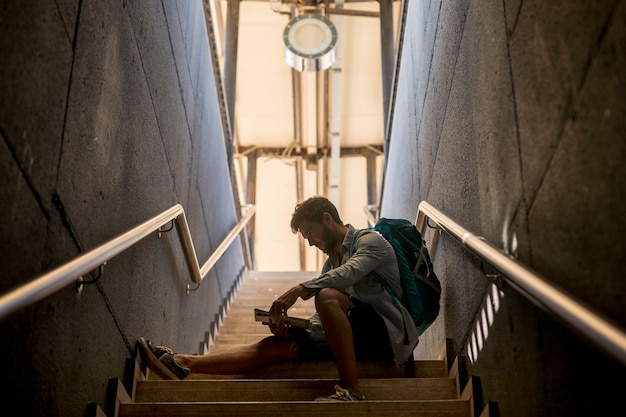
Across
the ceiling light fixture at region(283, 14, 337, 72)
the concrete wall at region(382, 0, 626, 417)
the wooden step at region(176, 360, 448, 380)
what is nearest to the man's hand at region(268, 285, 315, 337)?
the wooden step at region(176, 360, 448, 380)

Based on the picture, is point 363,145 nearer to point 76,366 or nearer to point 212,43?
point 212,43

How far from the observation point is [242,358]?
11.0ft

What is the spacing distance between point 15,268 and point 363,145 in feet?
34.4

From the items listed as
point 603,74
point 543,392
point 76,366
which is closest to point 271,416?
point 76,366

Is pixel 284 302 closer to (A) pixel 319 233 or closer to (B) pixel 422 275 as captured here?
(A) pixel 319 233

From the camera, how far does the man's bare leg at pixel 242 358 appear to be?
3357 millimetres

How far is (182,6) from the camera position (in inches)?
169

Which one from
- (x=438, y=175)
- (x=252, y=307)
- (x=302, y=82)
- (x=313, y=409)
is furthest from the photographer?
(x=302, y=82)

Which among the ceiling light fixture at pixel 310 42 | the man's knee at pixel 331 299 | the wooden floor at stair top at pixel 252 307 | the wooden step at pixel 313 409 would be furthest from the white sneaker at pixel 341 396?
the ceiling light fixture at pixel 310 42

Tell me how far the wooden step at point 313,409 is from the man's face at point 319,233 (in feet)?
3.59

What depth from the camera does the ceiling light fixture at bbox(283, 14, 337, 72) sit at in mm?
8281

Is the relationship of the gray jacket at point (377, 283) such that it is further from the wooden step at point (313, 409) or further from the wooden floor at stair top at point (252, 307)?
the wooden floor at stair top at point (252, 307)

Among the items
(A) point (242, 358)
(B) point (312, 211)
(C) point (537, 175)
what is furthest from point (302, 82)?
(C) point (537, 175)

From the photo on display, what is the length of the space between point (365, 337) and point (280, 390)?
471 millimetres
